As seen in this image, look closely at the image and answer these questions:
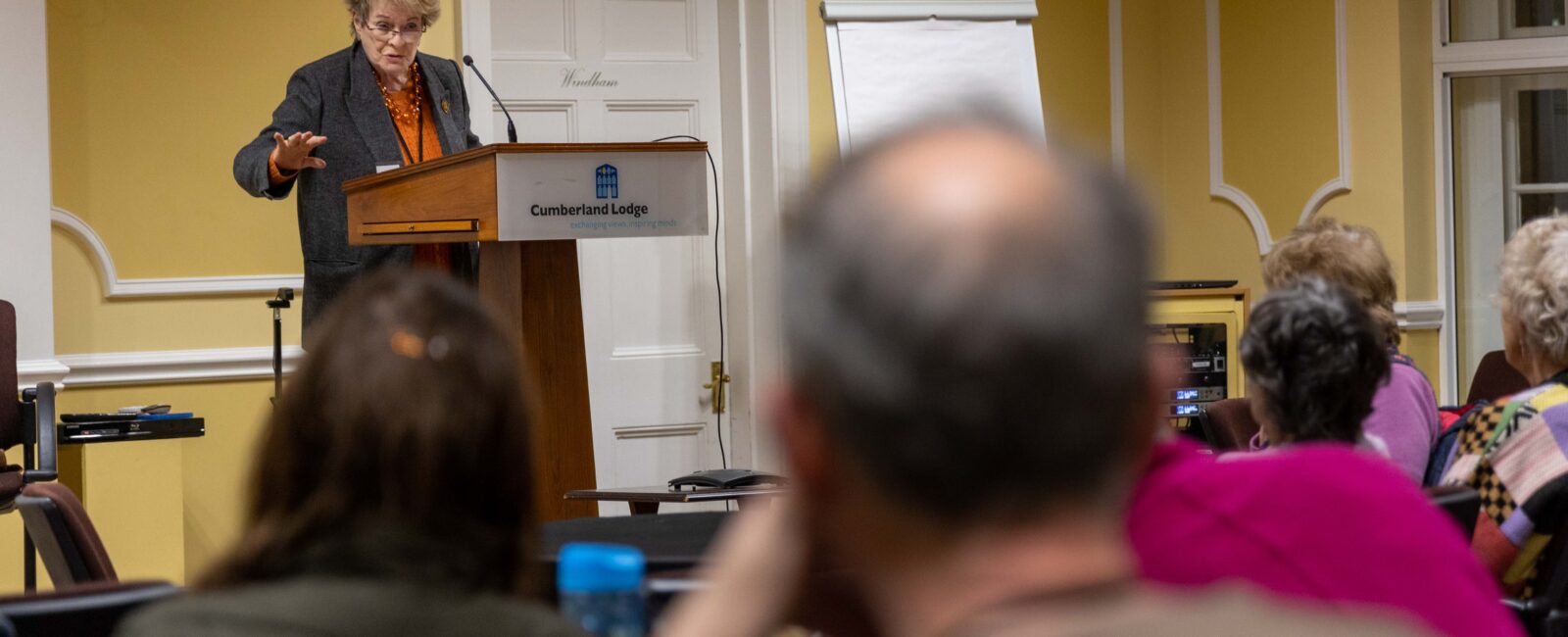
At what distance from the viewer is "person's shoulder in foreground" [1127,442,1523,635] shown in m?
0.96

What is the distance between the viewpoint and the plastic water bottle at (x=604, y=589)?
1114mm

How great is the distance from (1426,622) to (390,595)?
25.5 inches

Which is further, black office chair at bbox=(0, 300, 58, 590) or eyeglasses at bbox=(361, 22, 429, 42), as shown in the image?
black office chair at bbox=(0, 300, 58, 590)

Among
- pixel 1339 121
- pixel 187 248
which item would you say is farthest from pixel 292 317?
pixel 1339 121

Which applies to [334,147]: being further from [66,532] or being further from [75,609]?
[75,609]

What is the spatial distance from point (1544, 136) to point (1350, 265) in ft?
13.4

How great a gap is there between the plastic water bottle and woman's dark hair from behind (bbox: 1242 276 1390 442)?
115cm

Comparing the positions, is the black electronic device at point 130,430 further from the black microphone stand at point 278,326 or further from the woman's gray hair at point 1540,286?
the woman's gray hair at point 1540,286

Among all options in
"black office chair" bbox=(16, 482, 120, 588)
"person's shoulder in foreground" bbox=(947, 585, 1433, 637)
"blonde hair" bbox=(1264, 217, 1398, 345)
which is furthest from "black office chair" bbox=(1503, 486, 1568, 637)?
"black office chair" bbox=(16, 482, 120, 588)

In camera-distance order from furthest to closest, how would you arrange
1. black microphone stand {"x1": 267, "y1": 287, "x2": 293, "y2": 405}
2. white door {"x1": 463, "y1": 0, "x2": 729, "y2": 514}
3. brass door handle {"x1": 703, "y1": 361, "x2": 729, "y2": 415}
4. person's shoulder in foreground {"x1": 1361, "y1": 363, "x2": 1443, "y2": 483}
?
brass door handle {"x1": 703, "y1": 361, "x2": 729, "y2": 415} < white door {"x1": 463, "y1": 0, "x2": 729, "y2": 514} < black microphone stand {"x1": 267, "y1": 287, "x2": 293, "y2": 405} < person's shoulder in foreground {"x1": 1361, "y1": 363, "x2": 1443, "y2": 483}

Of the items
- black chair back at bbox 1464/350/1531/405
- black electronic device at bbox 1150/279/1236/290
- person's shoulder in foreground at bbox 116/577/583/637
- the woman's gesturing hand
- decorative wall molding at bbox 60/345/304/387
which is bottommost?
black chair back at bbox 1464/350/1531/405

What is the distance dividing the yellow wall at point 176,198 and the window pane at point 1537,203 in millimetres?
4374

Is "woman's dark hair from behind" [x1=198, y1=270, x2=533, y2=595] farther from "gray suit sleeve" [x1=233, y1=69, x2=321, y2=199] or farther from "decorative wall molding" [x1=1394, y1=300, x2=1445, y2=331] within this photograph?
"decorative wall molding" [x1=1394, y1=300, x2=1445, y2=331]

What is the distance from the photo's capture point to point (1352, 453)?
102 cm
